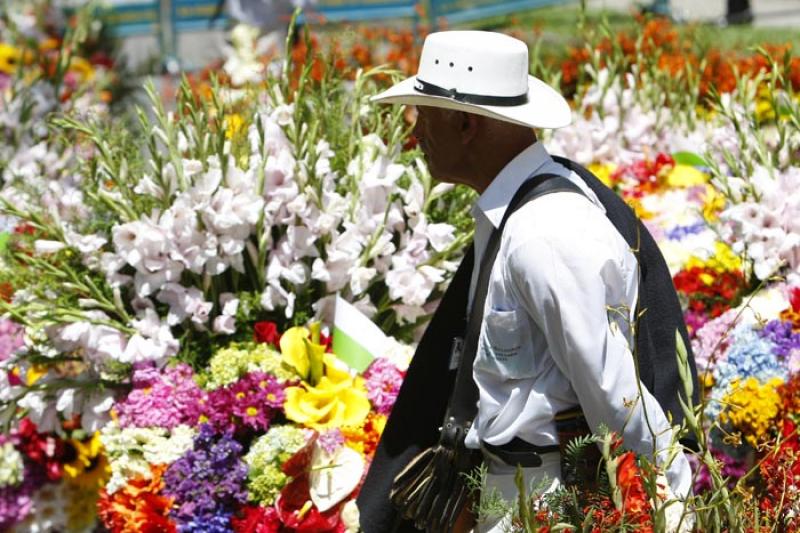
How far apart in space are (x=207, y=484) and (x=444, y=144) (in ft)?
3.61

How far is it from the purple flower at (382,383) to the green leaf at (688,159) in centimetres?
182

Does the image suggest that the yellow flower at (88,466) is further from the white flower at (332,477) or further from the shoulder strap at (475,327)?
the shoulder strap at (475,327)

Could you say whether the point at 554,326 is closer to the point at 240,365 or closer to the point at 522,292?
the point at 522,292

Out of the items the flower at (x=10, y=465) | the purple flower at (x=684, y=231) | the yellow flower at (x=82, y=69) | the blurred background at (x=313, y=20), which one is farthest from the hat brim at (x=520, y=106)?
the blurred background at (x=313, y=20)

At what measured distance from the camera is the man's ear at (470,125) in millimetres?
2635

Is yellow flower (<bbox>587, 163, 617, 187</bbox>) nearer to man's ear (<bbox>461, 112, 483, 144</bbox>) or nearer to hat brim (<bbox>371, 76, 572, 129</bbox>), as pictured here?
hat brim (<bbox>371, 76, 572, 129</bbox>)

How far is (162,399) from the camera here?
10.9 ft

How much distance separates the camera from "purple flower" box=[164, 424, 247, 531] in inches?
124

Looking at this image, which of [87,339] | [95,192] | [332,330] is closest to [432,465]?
[332,330]

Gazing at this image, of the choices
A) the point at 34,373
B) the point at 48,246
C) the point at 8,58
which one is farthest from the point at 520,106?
the point at 8,58

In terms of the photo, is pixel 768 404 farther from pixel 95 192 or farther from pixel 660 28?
pixel 660 28

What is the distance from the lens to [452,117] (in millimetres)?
2641

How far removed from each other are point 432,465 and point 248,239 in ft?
3.53

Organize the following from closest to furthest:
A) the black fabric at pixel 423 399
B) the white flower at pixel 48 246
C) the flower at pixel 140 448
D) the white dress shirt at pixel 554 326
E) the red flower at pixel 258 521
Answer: the white dress shirt at pixel 554 326
the black fabric at pixel 423 399
the red flower at pixel 258 521
the flower at pixel 140 448
the white flower at pixel 48 246
